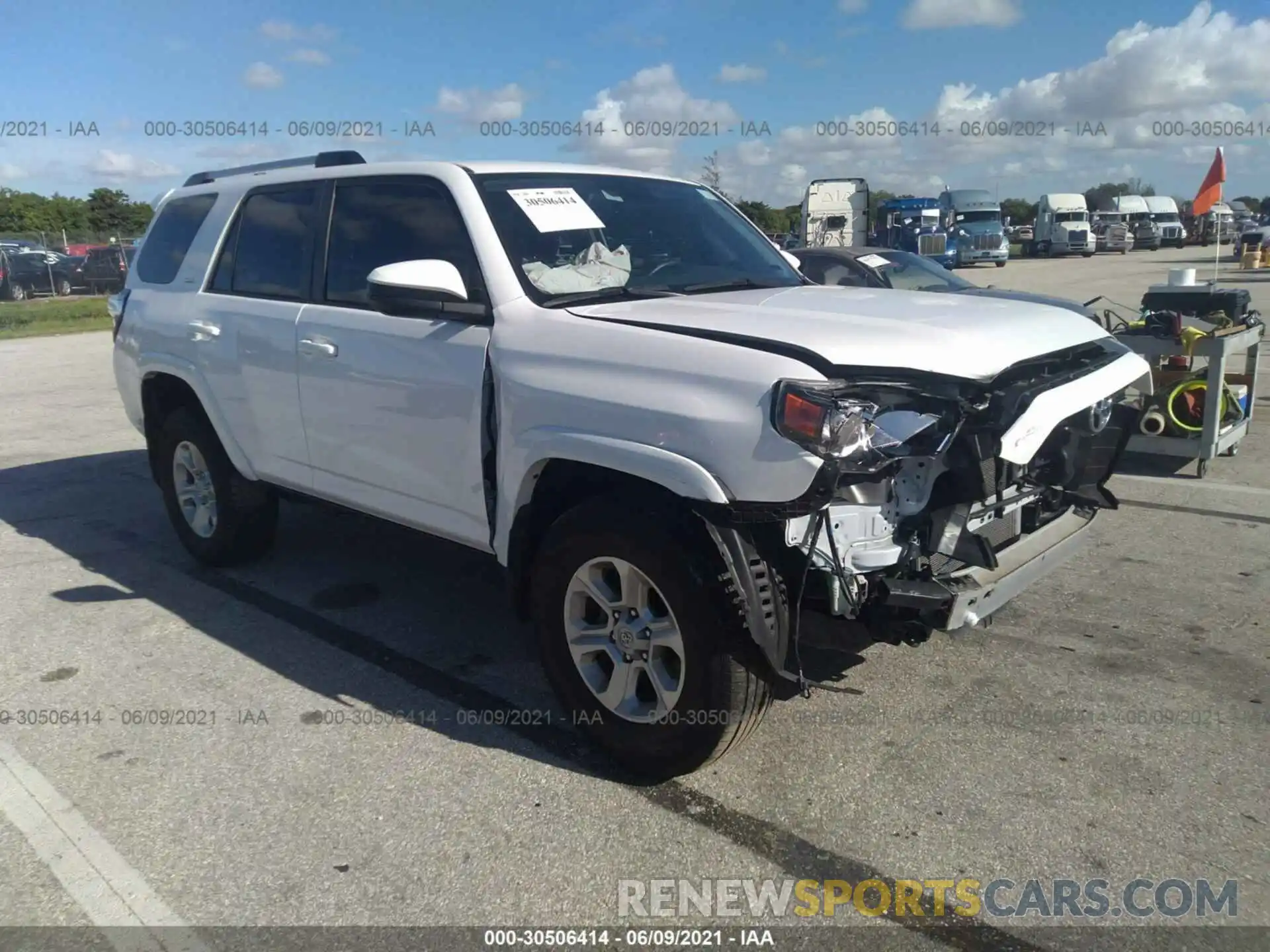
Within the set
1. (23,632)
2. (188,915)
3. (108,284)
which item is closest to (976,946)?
(188,915)

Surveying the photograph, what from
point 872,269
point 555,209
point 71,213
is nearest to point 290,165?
point 555,209

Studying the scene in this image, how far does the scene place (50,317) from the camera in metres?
25.6

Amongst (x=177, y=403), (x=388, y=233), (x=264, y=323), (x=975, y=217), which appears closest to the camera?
(x=388, y=233)

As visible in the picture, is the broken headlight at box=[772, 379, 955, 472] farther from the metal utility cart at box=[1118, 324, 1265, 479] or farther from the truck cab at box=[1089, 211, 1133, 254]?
the truck cab at box=[1089, 211, 1133, 254]

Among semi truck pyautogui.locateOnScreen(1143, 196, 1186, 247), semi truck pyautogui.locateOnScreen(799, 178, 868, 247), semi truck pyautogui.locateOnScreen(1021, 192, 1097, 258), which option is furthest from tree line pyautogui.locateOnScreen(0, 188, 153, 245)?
semi truck pyautogui.locateOnScreen(1143, 196, 1186, 247)

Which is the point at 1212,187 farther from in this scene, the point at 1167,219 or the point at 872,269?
the point at 1167,219

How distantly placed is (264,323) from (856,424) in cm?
305

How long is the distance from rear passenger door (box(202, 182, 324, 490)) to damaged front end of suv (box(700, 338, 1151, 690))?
253 centimetres

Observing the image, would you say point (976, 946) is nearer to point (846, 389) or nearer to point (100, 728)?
point (846, 389)

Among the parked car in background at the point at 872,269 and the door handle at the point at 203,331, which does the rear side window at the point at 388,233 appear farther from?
the parked car in background at the point at 872,269

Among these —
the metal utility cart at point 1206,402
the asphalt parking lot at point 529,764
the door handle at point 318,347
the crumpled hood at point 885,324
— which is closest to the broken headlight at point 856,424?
the crumpled hood at point 885,324

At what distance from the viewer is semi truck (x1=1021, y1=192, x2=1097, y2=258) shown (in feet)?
153

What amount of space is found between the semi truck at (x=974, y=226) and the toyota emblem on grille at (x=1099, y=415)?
36.8m

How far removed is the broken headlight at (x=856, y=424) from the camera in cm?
281
